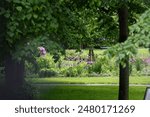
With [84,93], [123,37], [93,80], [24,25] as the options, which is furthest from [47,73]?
[24,25]

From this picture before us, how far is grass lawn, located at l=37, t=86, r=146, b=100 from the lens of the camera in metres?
11.4

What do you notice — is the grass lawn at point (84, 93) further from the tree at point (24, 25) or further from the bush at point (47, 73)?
the tree at point (24, 25)

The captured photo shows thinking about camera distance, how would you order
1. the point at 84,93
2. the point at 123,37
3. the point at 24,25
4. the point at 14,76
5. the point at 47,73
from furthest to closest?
the point at 47,73 < the point at 84,93 < the point at 14,76 < the point at 123,37 < the point at 24,25

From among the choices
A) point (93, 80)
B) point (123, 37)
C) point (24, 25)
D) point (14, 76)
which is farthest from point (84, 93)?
point (24, 25)

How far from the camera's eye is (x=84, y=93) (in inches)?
491

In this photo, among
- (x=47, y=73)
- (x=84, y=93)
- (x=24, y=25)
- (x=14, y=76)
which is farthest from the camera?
(x=47, y=73)

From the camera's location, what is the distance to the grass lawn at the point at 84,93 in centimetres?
1140

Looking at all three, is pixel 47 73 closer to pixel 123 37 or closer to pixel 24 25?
pixel 123 37

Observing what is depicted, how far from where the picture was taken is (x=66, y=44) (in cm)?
671

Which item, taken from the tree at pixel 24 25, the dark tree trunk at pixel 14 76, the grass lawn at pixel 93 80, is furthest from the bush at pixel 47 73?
the tree at pixel 24 25

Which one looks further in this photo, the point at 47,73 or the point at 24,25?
the point at 47,73

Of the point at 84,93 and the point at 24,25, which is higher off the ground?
the point at 24,25

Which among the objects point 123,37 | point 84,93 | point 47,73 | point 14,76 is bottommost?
point 84,93

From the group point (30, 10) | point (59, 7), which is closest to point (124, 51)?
A: point (30, 10)
